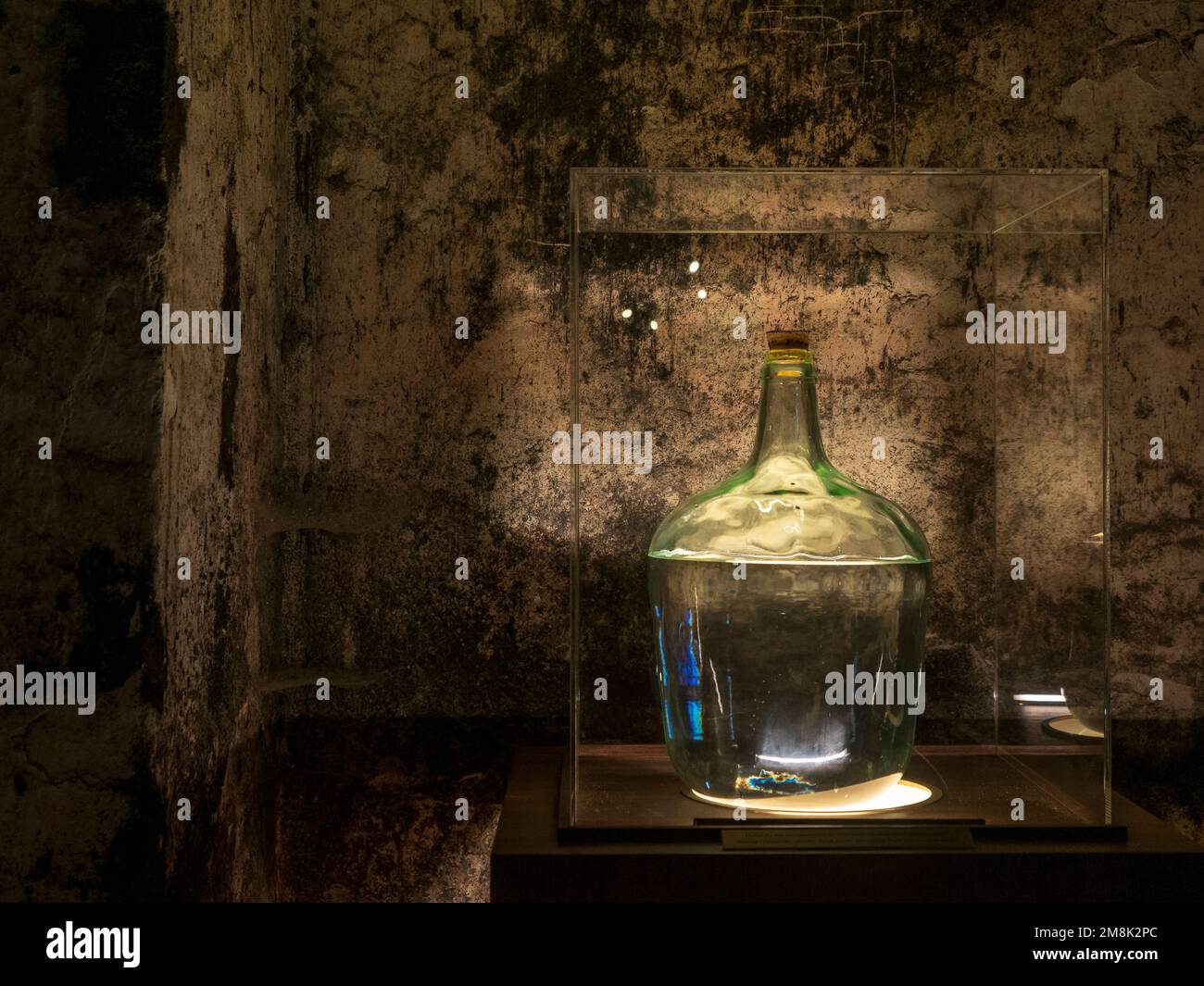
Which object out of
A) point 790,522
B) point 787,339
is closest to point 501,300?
point 787,339

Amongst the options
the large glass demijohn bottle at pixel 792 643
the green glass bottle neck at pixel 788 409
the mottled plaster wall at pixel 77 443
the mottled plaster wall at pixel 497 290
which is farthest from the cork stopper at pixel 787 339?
the mottled plaster wall at pixel 77 443

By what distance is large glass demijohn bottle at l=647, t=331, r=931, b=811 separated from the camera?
96cm

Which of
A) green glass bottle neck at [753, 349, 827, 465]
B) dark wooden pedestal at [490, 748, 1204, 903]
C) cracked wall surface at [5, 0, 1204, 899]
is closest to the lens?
dark wooden pedestal at [490, 748, 1204, 903]

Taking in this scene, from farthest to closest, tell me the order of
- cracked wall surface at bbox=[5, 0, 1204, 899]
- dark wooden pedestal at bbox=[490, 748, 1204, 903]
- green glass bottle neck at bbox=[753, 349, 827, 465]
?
cracked wall surface at bbox=[5, 0, 1204, 899], green glass bottle neck at bbox=[753, 349, 827, 465], dark wooden pedestal at bbox=[490, 748, 1204, 903]

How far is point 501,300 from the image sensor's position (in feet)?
4.39

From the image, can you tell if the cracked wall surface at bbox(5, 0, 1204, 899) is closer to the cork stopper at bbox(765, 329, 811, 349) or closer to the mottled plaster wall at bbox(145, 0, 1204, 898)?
the mottled plaster wall at bbox(145, 0, 1204, 898)

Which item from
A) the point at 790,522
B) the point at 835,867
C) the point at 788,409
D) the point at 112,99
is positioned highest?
the point at 112,99

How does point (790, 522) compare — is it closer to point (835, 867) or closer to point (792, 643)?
point (792, 643)

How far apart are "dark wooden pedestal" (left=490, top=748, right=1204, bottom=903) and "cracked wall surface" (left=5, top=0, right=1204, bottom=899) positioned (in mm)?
419

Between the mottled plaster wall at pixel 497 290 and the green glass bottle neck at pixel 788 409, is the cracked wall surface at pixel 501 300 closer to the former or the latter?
the mottled plaster wall at pixel 497 290

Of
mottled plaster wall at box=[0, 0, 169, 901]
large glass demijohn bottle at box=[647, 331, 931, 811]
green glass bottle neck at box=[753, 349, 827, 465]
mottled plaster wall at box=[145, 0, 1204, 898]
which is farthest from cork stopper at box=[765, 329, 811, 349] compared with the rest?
mottled plaster wall at box=[0, 0, 169, 901]

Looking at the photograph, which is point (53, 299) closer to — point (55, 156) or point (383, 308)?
point (55, 156)

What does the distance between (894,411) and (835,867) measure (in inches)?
17.6
